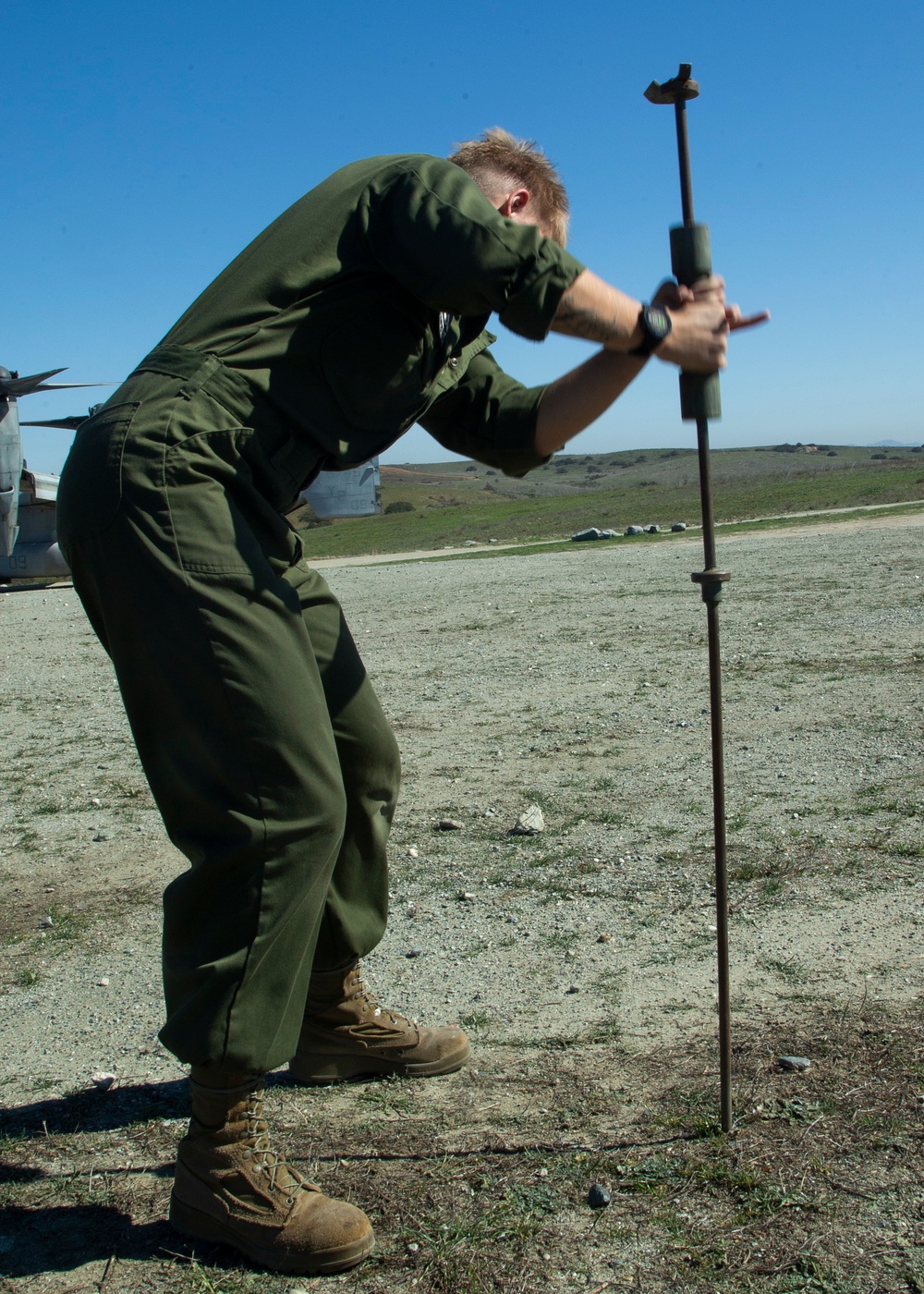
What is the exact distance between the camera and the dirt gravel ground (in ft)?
10.1

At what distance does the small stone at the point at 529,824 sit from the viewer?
4.57m

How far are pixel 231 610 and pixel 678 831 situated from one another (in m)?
2.83

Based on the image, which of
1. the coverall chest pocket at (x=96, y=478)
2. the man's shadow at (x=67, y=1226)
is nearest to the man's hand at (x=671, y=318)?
the coverall chest pocket at (x=96, y=478)

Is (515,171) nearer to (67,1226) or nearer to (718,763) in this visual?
(718,763)

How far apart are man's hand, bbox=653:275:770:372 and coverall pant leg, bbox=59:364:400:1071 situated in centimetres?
83

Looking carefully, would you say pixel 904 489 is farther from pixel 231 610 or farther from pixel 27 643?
pixel 231 610

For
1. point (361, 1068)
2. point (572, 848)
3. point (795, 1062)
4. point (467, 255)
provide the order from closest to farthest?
point (467, 255)
point (795, 1062)
point (361, 1068)
point (572, 848)

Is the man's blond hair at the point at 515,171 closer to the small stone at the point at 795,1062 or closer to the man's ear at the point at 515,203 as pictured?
the man's ear at the point at 515,203

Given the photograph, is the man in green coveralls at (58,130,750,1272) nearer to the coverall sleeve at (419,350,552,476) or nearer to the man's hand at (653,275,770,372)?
the man's hand at (653,275,770,372)

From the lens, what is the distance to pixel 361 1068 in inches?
111

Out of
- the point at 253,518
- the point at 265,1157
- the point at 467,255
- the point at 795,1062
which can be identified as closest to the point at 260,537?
the point at 253,518

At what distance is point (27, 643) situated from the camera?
12.1 metres

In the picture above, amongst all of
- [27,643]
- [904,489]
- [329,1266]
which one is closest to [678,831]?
[329,1266]

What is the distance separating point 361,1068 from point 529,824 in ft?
6.15
